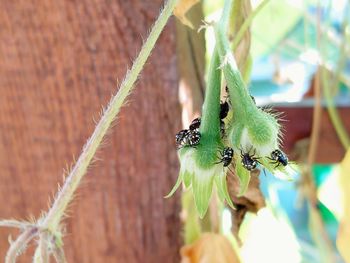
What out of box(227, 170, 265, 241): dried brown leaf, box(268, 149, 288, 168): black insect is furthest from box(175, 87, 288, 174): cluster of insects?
box(227, 170, 265, 241): dried brown leaf

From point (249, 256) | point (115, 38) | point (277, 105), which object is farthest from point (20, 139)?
point (277, 105)

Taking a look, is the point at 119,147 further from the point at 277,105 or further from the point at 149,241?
the point at 277,105

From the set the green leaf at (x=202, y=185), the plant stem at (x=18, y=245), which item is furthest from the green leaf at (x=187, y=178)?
the plant stem at (x=18, y=245)

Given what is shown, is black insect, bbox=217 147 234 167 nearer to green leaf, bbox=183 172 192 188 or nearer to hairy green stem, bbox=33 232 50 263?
green leaf, bbox=183 172 192 188

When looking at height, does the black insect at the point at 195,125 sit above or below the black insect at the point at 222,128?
above

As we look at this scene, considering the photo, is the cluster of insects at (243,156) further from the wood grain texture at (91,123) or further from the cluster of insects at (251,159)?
the wood grain texture at (91,123)

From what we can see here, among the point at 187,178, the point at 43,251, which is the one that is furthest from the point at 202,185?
the point at 43,251

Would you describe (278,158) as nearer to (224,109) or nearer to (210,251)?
(224,109)

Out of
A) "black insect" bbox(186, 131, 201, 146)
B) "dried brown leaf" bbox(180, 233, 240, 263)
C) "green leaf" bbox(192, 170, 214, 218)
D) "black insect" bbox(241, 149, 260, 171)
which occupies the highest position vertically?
"black insect" bbox(186, 131, 201, 146)
